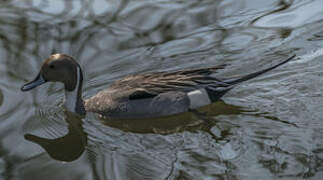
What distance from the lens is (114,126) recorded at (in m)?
5.55

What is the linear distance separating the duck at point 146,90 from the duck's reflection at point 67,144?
335 mm

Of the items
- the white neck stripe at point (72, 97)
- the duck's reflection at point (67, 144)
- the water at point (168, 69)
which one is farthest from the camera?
the white neck stripe at point (72, 97)

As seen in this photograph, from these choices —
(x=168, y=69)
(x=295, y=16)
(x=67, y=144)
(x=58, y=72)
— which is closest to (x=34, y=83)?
(x=58, y=72)

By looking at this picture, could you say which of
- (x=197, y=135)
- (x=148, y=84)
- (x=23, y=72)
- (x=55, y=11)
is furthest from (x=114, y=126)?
(x=55, y=11)

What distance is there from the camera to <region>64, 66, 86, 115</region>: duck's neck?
576cm

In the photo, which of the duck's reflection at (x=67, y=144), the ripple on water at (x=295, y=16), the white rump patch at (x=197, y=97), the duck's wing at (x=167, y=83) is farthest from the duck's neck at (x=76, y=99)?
the ripple on water at (x=295, y=16)

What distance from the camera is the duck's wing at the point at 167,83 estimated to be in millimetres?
5582

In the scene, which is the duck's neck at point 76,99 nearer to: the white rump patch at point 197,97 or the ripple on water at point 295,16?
the white rump patch at point 197,97

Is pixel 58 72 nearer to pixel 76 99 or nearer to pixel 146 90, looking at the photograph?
pixel 76 99

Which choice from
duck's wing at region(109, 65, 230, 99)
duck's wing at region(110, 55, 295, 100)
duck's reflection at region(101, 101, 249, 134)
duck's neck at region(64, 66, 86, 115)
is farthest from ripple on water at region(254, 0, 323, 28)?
duck's neck at region(64, 66, 86, 115)

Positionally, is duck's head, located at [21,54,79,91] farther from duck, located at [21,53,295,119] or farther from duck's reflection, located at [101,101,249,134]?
duck's reflection, located at [101,101,249,134]

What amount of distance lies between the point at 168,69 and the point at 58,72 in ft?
4.24

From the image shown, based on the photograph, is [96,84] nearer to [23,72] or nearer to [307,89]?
[23,72]

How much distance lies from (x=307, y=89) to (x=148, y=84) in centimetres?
158
